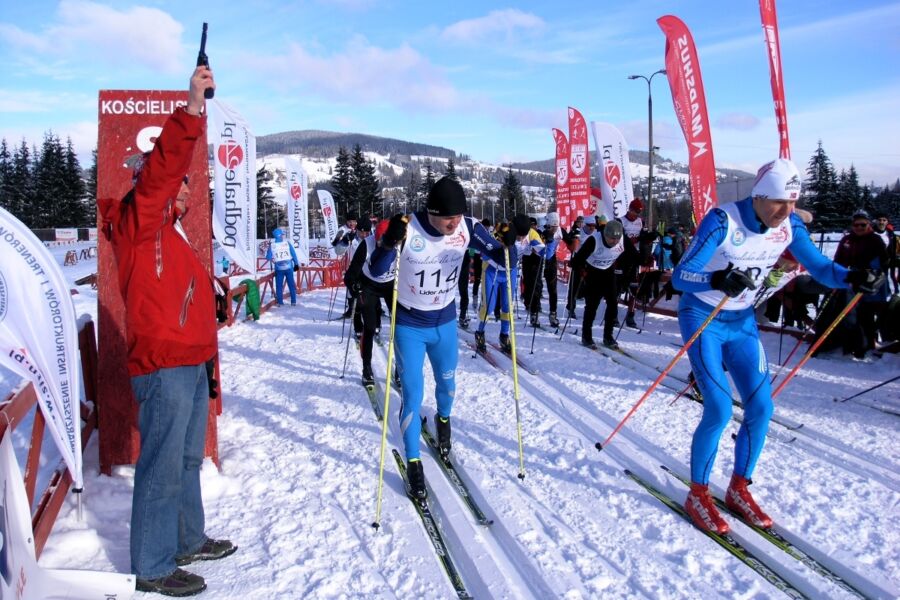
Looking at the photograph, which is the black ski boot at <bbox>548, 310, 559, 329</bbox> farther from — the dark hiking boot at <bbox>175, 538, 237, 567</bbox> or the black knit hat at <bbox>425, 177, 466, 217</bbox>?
the dark hiking boot at <bbox>175, 538, 237, 567</bbox>

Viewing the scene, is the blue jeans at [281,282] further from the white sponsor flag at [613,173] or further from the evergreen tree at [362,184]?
the evergreen tree at [362,184]

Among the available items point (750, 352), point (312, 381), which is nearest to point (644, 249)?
point (312, 381)

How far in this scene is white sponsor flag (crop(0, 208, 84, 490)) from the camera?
2652mm

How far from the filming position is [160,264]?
8.60 ft

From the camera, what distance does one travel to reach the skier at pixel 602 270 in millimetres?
8477

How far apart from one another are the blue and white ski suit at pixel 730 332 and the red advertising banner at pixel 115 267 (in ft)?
12.5

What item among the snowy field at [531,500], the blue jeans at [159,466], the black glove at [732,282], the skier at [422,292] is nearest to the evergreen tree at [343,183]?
the snowy field at [531,500]

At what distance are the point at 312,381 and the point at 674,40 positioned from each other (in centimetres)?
819

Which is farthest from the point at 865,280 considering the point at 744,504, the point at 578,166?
the point at 578,166

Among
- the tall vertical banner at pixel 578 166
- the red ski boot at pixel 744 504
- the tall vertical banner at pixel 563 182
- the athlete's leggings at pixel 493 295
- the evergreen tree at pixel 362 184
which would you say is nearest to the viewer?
the red ski boot at pixel 744 504

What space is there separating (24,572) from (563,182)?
57.7ft

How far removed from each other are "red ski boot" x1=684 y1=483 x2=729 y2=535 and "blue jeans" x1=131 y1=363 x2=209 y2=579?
3005 millimetres

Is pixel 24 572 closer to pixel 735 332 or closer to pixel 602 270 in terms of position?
pixel 735 332

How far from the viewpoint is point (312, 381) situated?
7270 mm
